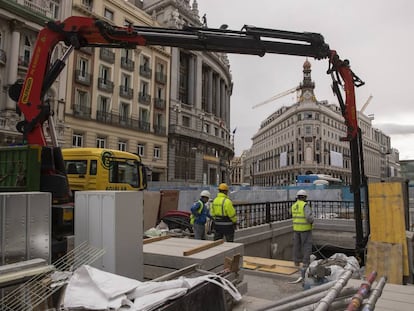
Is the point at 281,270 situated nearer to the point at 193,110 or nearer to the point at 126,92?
the point at 126,92

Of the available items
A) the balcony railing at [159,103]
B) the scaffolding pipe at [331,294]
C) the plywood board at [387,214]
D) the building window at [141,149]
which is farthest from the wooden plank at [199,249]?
the balcony railing at [159,103]

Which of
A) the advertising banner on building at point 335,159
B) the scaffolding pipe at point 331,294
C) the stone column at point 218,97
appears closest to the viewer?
the scaffolding pipe at point 331,294

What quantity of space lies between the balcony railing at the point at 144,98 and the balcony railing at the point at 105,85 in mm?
4004

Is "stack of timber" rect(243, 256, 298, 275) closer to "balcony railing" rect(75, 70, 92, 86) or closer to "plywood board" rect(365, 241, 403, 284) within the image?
"plywood board" rect(365, 241, 403, 284)

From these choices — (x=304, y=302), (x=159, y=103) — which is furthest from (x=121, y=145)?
(x=304, y=302)

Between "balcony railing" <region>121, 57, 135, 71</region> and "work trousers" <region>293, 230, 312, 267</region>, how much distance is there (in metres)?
31.9

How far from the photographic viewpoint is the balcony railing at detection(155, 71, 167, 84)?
41000 mm

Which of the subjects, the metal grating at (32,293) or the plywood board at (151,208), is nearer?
the metal grating at (32,293)

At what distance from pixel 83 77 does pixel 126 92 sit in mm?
5455

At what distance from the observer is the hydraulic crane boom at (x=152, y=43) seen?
25.8ft

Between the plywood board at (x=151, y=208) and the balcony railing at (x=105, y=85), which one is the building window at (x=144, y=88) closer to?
the balcony railing at (x=105, y=85)

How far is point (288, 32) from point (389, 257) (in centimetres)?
582

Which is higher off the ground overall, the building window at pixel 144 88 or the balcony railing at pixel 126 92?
the building window at pixel 144 88

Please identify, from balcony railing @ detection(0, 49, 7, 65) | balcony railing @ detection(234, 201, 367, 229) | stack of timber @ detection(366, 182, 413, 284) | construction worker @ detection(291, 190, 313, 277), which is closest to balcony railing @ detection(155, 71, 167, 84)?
balcony railing @ detection(0, 49, 7, 65)
